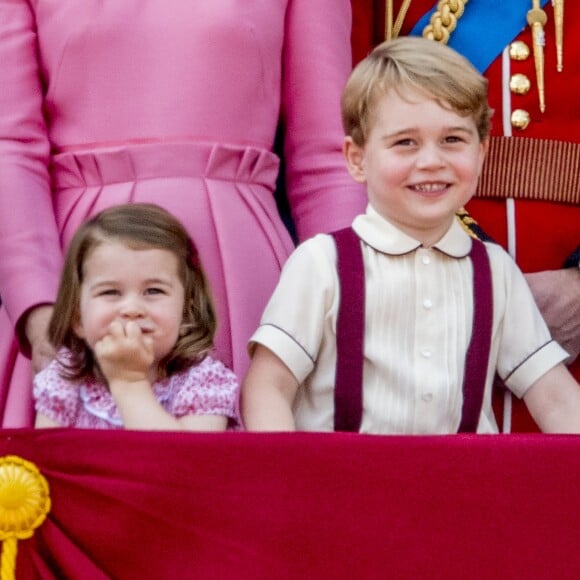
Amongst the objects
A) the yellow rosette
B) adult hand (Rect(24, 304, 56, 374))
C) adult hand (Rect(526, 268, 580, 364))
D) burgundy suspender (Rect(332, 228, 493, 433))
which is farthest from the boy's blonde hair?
the yellow rosette

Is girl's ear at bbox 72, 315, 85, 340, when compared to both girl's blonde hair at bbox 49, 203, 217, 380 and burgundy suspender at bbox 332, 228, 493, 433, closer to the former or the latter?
girl's blonde hair at bbox 49, 203, 217, 380

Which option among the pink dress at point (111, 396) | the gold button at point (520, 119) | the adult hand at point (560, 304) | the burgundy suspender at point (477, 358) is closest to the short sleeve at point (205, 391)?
the pink dress at point (111, 396)

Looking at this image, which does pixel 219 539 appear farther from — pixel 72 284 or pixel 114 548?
pixel 72 284

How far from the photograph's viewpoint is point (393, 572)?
40.5 inches

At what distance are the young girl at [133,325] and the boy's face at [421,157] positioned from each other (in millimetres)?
196

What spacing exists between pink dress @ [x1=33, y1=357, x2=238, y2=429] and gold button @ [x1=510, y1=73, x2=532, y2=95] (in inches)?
21.3

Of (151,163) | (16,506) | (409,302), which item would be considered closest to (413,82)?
(409,302)

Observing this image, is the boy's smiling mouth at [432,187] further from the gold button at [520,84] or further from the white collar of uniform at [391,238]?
the gold button at [520,84]

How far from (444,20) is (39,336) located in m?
0.60

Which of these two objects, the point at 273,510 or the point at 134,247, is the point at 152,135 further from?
the point at 273,510

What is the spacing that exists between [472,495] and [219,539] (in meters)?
0.19

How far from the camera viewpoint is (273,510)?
1026 mm

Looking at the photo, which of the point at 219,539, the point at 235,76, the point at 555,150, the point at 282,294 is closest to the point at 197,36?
the point at 235,76

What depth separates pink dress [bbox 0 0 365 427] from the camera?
138cm
